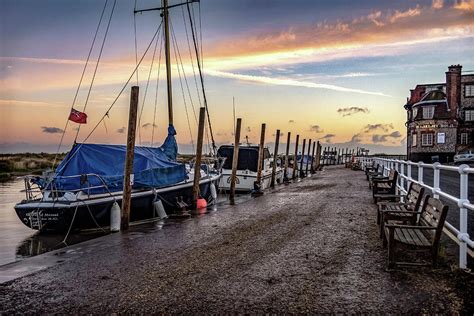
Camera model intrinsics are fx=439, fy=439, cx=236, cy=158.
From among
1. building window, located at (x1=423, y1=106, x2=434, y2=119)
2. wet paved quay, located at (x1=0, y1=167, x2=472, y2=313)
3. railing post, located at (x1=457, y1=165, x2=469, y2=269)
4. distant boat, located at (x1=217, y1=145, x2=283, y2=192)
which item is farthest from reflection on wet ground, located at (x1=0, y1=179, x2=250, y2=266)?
building window, located at (x1=423, y1=106, x2=434, y2=119)

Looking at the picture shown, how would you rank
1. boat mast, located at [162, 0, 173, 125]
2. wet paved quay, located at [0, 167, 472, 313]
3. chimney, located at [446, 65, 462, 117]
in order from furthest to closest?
chimney, located at [446, 65, 462, 117] < boat mast, located at [162, 0, 173, 125] < wet paved quay, located at [0, 167, 472, 313]

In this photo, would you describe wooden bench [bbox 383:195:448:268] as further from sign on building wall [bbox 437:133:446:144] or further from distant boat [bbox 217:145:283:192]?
sign on building wall [bbox 437:133:446:144]

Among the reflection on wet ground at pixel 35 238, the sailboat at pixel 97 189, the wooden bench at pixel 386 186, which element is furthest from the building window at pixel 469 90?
the reflection on wet ground at pixel 35 238

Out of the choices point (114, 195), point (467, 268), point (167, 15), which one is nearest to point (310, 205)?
point (114, 195)

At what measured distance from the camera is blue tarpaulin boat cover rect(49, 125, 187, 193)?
46.0ft

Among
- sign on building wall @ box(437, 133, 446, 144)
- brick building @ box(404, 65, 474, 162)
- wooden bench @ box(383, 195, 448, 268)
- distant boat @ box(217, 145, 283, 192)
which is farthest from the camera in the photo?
sign on building wall @ box(437, 133, 446, 144)

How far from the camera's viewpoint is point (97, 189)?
13.9m

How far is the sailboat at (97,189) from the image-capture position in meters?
13.2

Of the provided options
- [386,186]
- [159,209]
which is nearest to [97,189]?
[159,209]

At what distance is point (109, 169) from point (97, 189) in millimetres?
1278

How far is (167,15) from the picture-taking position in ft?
72.5

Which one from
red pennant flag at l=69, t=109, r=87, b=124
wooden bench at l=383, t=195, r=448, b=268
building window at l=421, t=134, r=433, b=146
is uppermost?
building window at l=421, t=134, r=433, b=146

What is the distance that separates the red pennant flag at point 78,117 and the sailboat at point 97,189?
872 millimetres

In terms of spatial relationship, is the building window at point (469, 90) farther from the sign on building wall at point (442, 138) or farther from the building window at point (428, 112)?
the sign on building wall at point (442, 138)
